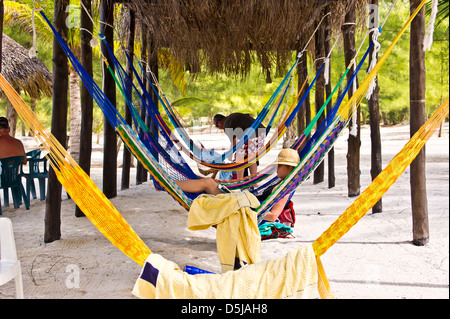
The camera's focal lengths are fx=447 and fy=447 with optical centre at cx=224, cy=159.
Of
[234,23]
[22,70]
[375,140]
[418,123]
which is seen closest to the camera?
[418,123]

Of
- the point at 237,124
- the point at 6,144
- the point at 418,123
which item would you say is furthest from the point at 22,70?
the point at 418,123

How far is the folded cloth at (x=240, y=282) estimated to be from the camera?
1426mm

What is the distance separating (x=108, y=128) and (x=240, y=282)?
2.71 m

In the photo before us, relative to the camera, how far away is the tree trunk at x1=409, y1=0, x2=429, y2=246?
Result: 2295 mm

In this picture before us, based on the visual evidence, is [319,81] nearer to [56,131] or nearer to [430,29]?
[430,29]

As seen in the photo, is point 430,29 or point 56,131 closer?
point 430,29

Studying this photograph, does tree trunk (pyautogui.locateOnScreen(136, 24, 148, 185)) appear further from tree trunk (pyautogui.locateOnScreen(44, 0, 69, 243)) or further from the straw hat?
the straw hat

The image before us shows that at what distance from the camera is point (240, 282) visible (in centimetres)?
145

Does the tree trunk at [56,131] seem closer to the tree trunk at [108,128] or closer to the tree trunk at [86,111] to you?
the tree trunk at [86,111]

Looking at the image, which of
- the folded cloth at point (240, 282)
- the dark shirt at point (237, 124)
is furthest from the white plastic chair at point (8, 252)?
the dark shirt at point (237, 124)

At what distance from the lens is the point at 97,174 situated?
6246 mm

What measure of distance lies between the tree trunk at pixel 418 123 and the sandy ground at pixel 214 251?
11 centimetres

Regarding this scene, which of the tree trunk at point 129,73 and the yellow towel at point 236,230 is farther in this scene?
the tree trunk at point 129,73
